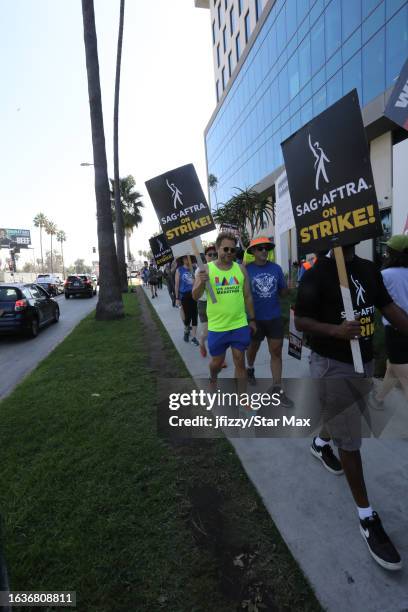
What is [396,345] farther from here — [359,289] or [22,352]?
[22,352]

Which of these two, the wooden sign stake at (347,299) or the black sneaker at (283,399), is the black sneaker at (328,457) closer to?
the black sneaker at (283,399)

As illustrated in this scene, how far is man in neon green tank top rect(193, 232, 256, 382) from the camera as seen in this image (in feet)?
12.1

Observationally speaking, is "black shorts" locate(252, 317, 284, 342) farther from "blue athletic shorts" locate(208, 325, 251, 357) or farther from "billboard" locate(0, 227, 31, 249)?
"billboard" locate(0, 227, 31, 249)

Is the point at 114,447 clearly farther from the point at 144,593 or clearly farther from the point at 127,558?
the point at 144,593

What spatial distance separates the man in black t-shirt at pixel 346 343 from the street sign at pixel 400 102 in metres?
3.37

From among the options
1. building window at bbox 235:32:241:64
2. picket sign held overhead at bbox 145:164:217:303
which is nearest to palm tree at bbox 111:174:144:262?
building window at bbox 235:32:241:64

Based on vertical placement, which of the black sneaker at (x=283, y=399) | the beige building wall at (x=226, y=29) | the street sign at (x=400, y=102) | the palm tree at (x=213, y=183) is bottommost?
the black sneaker at (x=283, y=399)

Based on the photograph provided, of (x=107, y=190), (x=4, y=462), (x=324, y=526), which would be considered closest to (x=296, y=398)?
(x=324, y=526)

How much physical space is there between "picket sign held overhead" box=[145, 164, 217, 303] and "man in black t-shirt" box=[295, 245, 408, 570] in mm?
2477

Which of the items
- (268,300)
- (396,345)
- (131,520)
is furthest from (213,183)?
(131,520)

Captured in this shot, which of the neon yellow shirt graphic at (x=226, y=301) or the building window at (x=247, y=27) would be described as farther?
the building window at (x=247, y=27)

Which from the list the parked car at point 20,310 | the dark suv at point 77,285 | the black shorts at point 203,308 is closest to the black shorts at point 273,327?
the black shorts at point 203,308

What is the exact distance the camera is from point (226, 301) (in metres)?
3.68

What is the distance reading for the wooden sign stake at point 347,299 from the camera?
211 cm
